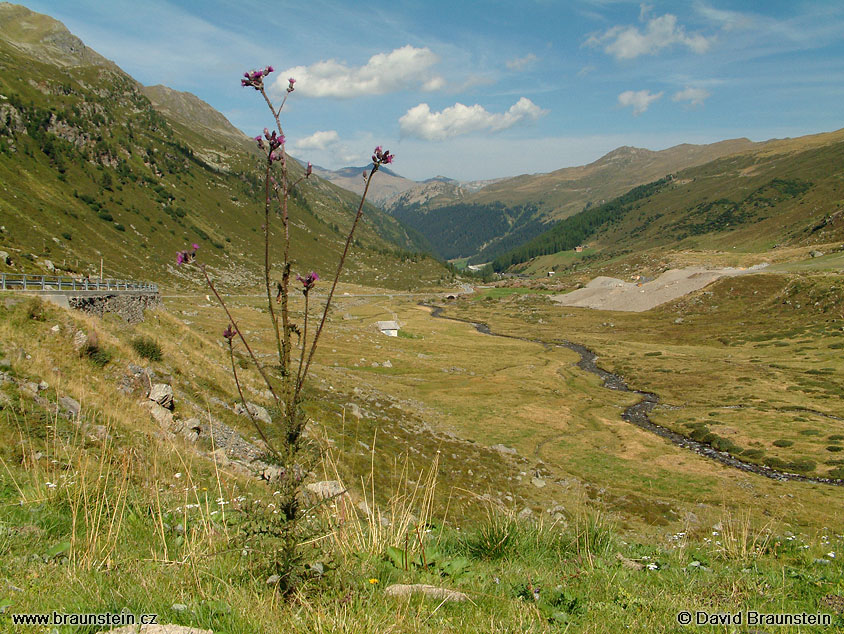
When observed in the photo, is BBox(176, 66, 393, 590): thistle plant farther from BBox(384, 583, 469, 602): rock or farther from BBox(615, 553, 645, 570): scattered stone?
BBox(615, 553, 645, 570): scattered stone

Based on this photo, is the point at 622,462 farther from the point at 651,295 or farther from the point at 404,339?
the point at 651,295

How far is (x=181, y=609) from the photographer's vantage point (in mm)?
4164

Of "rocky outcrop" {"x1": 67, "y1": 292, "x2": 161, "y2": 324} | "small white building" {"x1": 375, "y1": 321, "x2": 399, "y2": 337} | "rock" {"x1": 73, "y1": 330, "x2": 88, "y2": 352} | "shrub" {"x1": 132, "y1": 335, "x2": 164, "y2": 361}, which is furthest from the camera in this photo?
"small white building" {"x1": 375, "y1": 321, "x2": 399, "y2": 337}

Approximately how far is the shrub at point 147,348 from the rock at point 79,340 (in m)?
3.79

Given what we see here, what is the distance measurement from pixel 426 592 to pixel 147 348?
26268mm

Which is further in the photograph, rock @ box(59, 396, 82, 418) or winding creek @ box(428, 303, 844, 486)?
winding creek @ box(428, 303, 844, 486)

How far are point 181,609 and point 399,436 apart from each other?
32.1 m

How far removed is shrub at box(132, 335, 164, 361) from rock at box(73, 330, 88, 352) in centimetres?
379

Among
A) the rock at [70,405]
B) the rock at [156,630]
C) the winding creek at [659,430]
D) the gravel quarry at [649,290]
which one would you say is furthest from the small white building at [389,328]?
the rock at [156,630]

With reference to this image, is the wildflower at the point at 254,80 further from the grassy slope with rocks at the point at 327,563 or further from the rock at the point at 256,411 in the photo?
the rock at the point at 256,411

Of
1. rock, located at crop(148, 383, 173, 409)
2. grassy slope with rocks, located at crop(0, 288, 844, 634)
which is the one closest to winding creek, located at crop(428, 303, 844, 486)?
grassy slope with rocks, located at crop(0, 288, 844, 634)

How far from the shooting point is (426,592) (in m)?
5.21

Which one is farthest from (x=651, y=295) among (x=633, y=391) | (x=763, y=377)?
(x=633, y=391)

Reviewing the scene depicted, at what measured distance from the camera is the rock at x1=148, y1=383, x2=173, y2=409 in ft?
67.6
